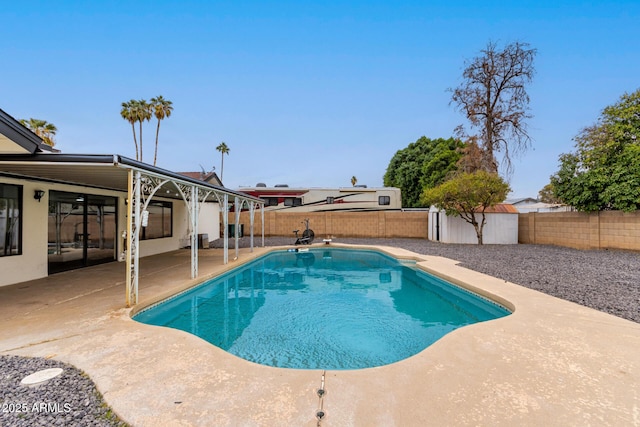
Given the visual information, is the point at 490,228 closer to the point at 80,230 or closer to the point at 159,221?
the point at 159,221

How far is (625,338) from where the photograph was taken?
3.47m

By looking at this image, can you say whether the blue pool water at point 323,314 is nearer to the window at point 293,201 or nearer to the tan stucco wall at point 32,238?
the tan stucco wall at point 32,238

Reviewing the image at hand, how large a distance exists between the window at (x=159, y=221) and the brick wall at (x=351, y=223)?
22.0 ft

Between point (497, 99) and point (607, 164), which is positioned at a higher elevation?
point (497, 99)

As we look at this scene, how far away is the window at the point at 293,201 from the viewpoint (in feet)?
61.8

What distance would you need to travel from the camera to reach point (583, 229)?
1233cm

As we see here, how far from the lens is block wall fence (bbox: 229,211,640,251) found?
11.3 m

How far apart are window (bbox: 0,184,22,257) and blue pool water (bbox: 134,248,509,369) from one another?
365 centimetres

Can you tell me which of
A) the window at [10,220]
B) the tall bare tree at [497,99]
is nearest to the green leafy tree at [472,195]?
the tall bare tree at [497,99]

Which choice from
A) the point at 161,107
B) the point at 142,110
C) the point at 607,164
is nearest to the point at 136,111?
the point at 142,110

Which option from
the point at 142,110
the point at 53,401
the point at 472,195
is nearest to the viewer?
the point at 53,401

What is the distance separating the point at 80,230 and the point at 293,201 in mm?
12081

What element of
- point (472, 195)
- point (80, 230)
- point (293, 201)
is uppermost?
point (293, 201)

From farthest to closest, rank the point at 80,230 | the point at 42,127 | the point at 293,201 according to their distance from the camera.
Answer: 1. the point at 42,127
2. the point at 293,201
3. the point at 80,230
